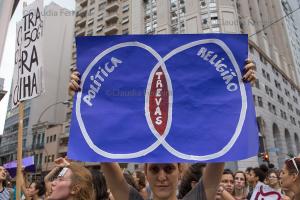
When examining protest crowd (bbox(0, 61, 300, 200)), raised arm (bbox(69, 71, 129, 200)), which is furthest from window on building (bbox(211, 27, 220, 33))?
raised arm (bbox(69, 71, 129, 200))

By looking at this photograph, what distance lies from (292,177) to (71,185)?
84.0 inches

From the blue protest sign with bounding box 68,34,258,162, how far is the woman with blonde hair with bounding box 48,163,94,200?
0.43m

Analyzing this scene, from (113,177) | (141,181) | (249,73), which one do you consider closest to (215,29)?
(141,181)

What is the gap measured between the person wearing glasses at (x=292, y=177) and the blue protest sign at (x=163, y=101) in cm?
121

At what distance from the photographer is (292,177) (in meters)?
3.17

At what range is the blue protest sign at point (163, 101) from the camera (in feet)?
7.43

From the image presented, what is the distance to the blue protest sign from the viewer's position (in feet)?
7.43

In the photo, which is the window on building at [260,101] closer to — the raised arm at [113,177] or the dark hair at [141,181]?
the dark hair at [141,181]

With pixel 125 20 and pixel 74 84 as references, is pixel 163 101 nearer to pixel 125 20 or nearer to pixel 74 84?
pixel 74 84

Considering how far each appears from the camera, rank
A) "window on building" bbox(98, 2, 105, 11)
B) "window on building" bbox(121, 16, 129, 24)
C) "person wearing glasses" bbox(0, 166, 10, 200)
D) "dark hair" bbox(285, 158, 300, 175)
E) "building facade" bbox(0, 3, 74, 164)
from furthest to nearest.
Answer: "building facade" bbox(0, 3, 74, 164) → "window on building" bbox(98, 2, 105, 11) → "window on building" bbox(121, 16, 129, 24) → "person wearing glasses" bbox(0, 166, 10, 200) → "dark hair" bbox(285, 158, 300, 175)

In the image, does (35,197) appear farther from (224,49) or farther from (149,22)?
(149,22)

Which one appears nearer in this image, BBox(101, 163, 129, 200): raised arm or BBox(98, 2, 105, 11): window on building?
BBox(101, 163, 129, 200): raised arm

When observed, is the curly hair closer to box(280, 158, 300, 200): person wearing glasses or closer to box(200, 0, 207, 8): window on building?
box(280, 158, 300, 200): person wearing glasses

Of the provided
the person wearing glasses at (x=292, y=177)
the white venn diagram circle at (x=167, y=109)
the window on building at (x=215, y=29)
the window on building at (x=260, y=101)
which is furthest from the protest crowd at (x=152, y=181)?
the window on building at (x=260, y=101)
